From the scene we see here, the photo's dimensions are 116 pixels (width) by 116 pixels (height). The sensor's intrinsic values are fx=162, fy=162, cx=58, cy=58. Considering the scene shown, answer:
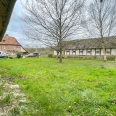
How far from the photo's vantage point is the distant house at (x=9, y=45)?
174 ft

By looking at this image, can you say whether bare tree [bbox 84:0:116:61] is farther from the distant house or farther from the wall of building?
the distant house

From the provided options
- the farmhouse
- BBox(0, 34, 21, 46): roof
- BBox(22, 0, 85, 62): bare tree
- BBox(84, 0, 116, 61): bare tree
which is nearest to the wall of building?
the farmhouse

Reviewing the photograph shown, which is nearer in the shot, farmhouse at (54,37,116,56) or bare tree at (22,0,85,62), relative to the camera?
bare tree at (22,0,85,62)

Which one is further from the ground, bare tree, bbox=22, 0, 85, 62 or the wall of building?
bare tree, bbox=22, 0, 85, 62

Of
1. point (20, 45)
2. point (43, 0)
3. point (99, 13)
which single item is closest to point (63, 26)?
point (43, 0)

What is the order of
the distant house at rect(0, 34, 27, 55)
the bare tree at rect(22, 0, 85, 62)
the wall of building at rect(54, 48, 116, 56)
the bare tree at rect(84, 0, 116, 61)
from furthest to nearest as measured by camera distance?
1. the distant house at rect(0, 34, 27, 55)
2. the wall of building at rect(54, 48, 116, 56)
3. the bare tree at rect(84, 0, 116, 61)
4. the bare tree at rect(22, 0, 85, 62)

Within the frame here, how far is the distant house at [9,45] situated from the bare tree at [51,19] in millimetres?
35471

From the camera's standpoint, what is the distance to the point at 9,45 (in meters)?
54.2

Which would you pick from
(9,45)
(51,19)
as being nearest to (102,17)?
(51,19)

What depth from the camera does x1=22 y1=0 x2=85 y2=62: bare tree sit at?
1950 cm

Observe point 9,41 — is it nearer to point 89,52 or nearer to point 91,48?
point 89,52

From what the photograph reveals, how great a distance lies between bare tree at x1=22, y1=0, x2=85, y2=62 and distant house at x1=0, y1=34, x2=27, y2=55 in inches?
1397

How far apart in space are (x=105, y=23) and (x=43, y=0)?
11.9 metres

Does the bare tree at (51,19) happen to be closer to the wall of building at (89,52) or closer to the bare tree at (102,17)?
the bare tree at (102,17)
